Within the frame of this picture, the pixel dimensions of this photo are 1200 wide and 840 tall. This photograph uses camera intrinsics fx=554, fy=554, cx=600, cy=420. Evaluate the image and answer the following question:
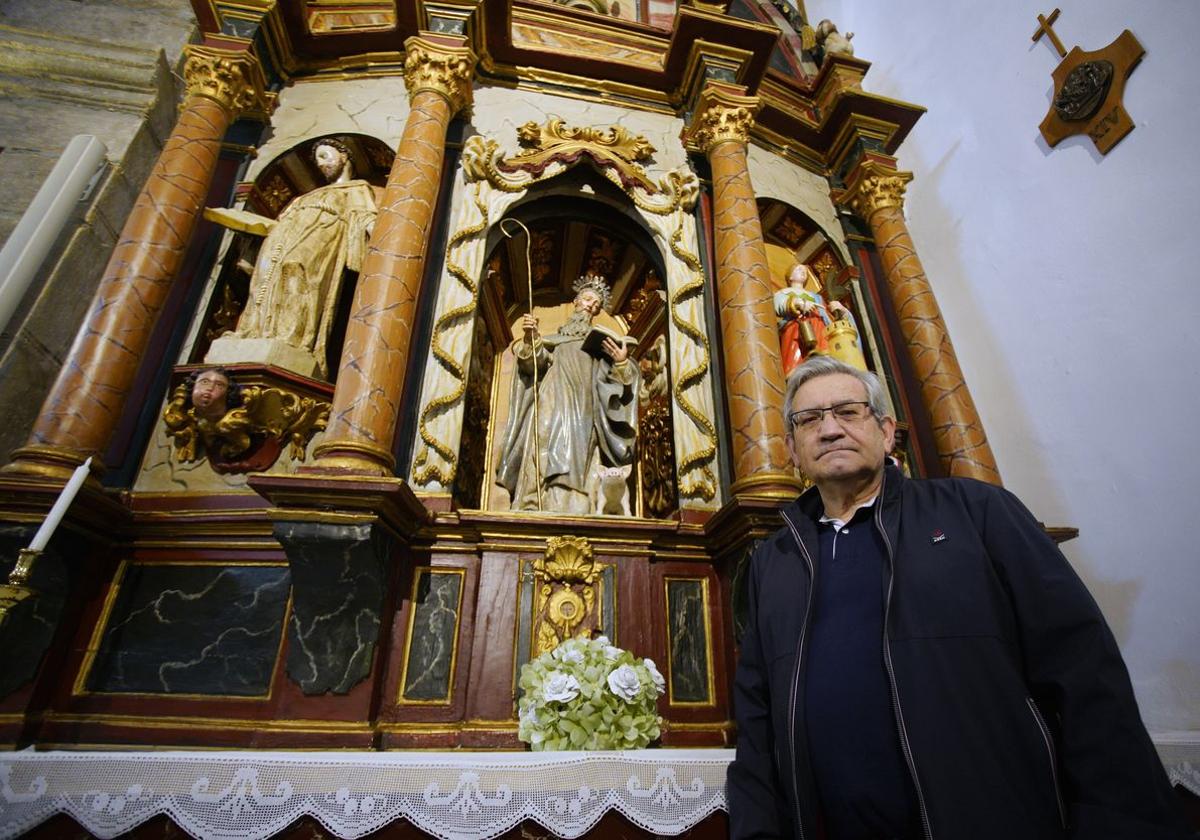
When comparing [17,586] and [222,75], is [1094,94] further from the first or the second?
[17,586]

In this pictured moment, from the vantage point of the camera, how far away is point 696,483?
3172 millimetres

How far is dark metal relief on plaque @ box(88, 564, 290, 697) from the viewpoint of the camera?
2385mm

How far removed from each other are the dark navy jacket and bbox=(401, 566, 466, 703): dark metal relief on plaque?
5.03 ft

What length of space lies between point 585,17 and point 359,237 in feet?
9.32

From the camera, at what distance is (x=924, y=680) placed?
1068 mm

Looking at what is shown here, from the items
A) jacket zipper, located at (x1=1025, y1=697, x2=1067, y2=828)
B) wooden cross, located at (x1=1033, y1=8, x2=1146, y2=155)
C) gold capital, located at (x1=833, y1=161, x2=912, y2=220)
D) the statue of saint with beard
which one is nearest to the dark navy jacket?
jacket zipper, located at (x1=1025, y1=697, x2=1067, y2=828)

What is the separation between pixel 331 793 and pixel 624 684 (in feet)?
3.11

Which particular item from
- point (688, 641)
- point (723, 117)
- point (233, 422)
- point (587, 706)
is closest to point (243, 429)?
point (233, 422)

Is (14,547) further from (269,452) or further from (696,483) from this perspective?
(696,483)

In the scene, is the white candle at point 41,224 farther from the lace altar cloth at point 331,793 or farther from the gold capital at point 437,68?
the gold capital at point 437,68

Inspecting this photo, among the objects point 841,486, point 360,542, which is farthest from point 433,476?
point 841,486

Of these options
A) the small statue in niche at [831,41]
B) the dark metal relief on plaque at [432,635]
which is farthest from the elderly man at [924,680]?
the small statue in niche at [831,41]

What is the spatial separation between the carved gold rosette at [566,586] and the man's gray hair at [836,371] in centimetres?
136

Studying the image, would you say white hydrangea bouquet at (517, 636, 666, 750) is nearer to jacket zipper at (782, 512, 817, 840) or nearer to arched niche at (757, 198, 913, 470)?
jacket zipper at (782, 512, 817, 840)
